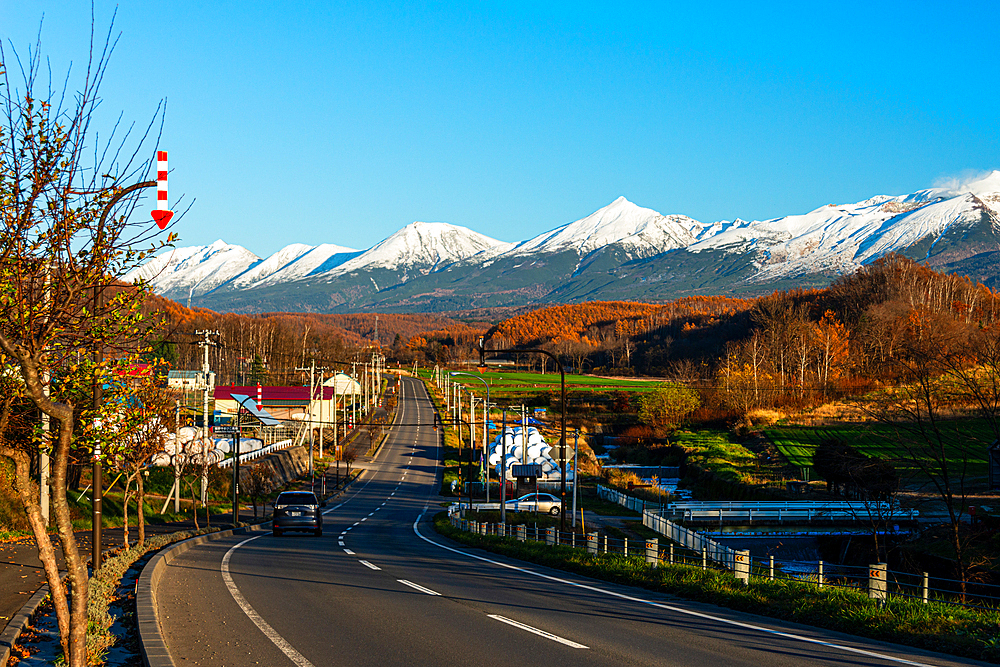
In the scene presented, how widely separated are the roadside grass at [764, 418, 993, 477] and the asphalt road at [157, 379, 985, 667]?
4263 cm

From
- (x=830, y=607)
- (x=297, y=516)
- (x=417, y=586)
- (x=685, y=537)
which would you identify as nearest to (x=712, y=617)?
(x=830, y=607)

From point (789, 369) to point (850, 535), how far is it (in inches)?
2601

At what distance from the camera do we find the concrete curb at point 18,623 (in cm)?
924

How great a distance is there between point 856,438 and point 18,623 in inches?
2576

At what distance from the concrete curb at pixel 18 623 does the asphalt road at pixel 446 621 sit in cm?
173

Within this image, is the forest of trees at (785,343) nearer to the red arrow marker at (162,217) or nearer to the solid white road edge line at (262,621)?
the solid white road edge line at (262,621)

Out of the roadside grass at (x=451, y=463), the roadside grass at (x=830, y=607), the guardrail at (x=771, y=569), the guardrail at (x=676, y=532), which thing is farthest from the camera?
the roadside grass at (x=451, y=463)

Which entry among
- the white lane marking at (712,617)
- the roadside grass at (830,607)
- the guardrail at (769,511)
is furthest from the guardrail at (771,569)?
the guardrail at (769,511)

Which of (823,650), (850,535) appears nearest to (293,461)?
(850,535)

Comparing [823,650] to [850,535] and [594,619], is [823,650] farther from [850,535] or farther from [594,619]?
[850,535]

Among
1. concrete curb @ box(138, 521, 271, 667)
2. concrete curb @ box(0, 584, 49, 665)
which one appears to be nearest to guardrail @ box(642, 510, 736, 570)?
concrete curb @ box(138, 521, 271, 667)

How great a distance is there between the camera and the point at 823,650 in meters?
9.65

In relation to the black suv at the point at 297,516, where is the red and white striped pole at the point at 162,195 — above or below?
above

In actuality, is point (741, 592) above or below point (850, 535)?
above
